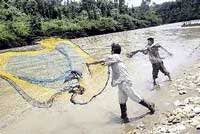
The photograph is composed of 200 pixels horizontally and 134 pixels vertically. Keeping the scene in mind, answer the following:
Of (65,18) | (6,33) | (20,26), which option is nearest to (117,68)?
(6,33)

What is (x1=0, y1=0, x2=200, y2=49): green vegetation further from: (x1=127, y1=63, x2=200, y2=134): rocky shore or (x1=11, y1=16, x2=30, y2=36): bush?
(x1=127, y1=63, x2=200, y2=134): rocky shore

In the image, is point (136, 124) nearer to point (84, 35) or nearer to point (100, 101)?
point (100, 101)

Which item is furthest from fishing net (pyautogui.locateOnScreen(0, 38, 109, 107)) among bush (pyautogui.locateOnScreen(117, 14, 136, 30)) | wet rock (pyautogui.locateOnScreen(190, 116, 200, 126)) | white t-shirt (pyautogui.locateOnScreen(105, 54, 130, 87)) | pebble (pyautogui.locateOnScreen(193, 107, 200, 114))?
bush (pyautogui.locateOnScreen(117, 14, 136, 30))

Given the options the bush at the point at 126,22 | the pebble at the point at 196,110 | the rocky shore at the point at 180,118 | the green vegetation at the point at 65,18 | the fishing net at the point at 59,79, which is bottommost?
the bush at the point at 126,22

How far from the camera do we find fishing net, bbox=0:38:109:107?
1168 centimetres

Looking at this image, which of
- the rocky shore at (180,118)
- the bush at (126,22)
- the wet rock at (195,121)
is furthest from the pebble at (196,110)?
the bush at (126,22)

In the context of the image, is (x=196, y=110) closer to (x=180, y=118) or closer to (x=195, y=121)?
(x=180, y=118)

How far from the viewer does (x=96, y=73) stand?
Result: 12602 millimetres

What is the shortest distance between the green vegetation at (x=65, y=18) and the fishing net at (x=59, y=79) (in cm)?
6762

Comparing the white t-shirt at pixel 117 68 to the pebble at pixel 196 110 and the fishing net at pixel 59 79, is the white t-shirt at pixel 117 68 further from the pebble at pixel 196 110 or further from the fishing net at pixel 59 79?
the pebble at pixel 196 110

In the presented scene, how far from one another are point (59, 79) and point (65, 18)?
346 feet

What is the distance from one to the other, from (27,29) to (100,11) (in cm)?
5109

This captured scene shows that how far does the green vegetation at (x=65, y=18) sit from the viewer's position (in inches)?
3529

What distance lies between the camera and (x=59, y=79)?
12.7m
